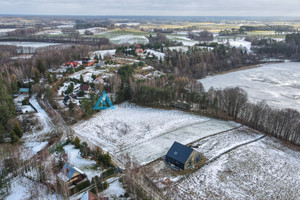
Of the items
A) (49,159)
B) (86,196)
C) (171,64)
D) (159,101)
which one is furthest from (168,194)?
(171,64)

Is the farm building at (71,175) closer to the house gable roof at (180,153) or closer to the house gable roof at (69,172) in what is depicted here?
the house gable roof at (69,172)

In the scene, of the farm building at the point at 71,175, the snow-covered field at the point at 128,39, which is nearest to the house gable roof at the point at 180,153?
the farm building at the point at 71,175

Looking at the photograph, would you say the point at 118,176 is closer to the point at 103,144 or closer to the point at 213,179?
the point at 103,144

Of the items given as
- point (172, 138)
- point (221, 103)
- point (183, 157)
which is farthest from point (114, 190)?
point (221, 103)

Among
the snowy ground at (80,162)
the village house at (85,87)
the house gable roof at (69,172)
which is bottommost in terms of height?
the snowy ground at (80,162)

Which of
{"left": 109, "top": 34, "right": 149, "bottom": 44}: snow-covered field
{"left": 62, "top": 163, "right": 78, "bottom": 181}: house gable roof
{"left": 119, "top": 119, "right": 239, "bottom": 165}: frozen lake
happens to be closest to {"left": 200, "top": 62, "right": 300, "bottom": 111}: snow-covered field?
{"left": 119, "top": 119, "right": 239, "bottom": 165}: frozen lake

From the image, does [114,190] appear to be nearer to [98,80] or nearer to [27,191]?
[27,191]

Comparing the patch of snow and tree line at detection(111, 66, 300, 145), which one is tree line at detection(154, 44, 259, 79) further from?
the patch of snow
